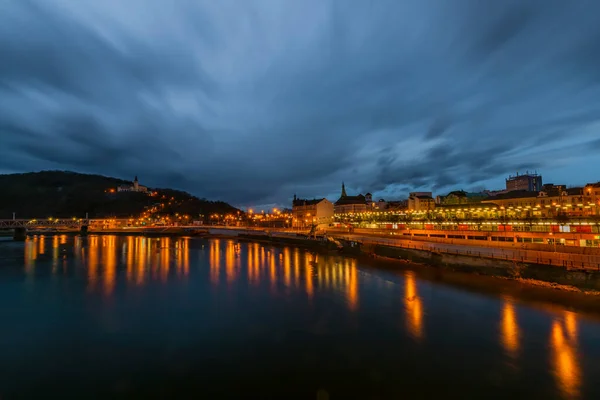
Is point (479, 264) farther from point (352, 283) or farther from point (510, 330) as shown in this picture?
point (510, 330)

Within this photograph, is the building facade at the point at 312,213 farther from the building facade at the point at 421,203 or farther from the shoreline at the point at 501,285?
the shoreline at the point at 501,285

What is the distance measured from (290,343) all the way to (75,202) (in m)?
200

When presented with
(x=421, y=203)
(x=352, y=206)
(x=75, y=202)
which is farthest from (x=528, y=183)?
(x=75, y=202)

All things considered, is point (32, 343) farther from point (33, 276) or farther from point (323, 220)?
point (323, 220)

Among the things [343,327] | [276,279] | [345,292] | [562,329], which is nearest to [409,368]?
[343,327]

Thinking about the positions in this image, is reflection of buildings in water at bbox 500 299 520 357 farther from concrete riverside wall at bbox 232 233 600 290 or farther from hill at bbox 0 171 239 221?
hill at bbox 0 171 239 221

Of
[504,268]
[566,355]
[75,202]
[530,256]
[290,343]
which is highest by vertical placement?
[75,202]

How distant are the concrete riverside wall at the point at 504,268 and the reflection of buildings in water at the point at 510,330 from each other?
6.56m

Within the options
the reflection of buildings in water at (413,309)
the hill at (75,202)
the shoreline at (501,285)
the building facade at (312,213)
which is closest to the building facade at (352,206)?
the building facade at (312,213)

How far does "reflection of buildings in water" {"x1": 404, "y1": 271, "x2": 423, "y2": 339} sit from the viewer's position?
51.6ft

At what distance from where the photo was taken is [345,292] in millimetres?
23875

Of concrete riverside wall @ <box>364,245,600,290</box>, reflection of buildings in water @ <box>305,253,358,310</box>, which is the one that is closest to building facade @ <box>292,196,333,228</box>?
reflection of buildings in water @ <box>305,253,358,310</box>

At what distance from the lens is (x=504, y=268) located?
2609 centimetres

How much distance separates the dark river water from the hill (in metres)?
148
